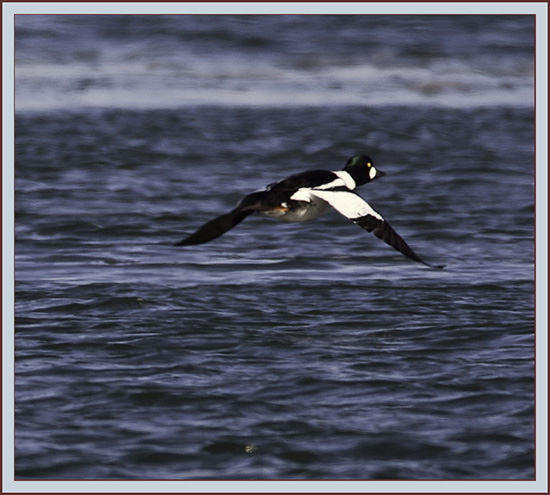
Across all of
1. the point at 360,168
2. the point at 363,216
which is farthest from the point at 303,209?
the point at 360,168

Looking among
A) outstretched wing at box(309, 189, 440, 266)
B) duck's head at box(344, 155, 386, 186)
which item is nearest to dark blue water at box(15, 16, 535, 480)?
outstretched wing at box(309, 189, 440, 266)

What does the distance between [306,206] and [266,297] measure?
2.73 feet

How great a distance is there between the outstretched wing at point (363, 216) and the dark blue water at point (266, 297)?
61 centimetres

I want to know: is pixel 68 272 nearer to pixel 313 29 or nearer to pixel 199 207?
pixel 199 207

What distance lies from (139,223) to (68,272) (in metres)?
1.85

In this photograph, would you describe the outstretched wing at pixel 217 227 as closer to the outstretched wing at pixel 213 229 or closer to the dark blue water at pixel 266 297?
the outstretched wing at pixel 213 229

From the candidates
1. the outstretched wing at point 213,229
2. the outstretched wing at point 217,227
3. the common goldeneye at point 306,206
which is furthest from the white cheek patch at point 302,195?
the outstretched wing at point 213,229

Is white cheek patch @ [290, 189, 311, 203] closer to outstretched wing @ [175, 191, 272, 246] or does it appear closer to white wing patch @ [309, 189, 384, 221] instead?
white wing patch @ [309, 189, 384, 221]

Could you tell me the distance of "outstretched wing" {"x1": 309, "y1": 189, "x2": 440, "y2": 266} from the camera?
7.52 m

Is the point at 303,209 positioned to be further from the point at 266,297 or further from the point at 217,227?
the point at 217,227

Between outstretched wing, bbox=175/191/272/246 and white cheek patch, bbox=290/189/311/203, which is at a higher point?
white cheek patch, bbox=290/189/311/203

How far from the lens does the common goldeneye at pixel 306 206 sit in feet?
23.7

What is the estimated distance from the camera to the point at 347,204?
7793 mm

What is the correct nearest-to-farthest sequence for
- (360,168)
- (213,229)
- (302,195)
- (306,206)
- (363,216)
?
(213,229), (363,216), (302,195), (306,206), (360,168)
